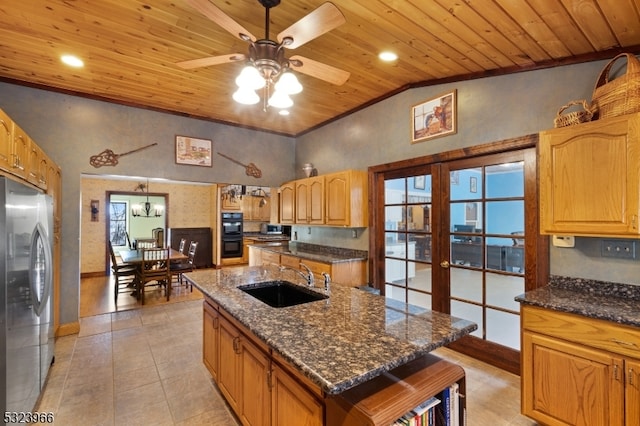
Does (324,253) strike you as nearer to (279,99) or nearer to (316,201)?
(316,201)

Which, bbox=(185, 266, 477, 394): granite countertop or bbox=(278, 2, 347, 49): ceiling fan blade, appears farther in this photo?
bbox=(278, 2, 347, 49): ceiling fan blade

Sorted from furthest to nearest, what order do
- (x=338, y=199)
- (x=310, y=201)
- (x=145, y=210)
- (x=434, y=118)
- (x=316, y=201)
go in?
(x=145, y=210) < (x=310, y=201) < (x=316, y=201) < (x=338, y=199) < (x=434, y=118)

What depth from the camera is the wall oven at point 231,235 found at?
825 cm

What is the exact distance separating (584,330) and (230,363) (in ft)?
7.24

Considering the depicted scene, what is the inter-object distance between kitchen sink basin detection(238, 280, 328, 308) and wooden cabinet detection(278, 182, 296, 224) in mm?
2505

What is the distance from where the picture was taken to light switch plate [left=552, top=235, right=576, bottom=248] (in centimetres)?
230

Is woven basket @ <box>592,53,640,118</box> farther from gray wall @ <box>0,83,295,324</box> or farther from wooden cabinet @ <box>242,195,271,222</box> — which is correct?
wooden cabinet @ <box>242,195,271,222</box>

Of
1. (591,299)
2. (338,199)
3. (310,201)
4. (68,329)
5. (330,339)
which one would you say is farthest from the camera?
(310,201)

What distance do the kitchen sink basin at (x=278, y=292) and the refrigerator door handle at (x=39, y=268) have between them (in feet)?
4.54

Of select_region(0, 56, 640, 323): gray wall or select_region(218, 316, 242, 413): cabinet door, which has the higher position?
select_region(0, 56, 640, 323): gray wall

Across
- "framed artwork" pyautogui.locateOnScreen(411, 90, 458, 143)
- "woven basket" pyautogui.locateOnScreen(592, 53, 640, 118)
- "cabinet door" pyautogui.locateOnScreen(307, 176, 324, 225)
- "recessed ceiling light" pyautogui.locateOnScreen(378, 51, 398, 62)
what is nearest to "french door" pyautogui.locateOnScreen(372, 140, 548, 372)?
"framed artwork" pyautogui.locateOnScreen(411, 90, 458, 143)

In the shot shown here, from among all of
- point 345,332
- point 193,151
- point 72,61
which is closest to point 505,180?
point 345,332

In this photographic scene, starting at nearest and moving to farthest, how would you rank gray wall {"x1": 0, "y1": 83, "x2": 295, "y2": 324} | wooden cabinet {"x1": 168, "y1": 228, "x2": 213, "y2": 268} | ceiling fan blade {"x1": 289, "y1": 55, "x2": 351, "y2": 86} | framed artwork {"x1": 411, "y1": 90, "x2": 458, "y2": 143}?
ceiling fan blade {"x1": 289, "y1": 55, "x2": 351, "y2": 86} → framed artwork {"x1": 411, "y1": 90, "x2": 458, "y2": 143} → gray wall {"x1": 0, "y1": 83, "x2": 295, "y2": 324} → wooden cabinet {"x1": 168, "y1": 228, "x2": 213, "y2": 268}

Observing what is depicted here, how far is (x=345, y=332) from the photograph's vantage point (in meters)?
1.44
